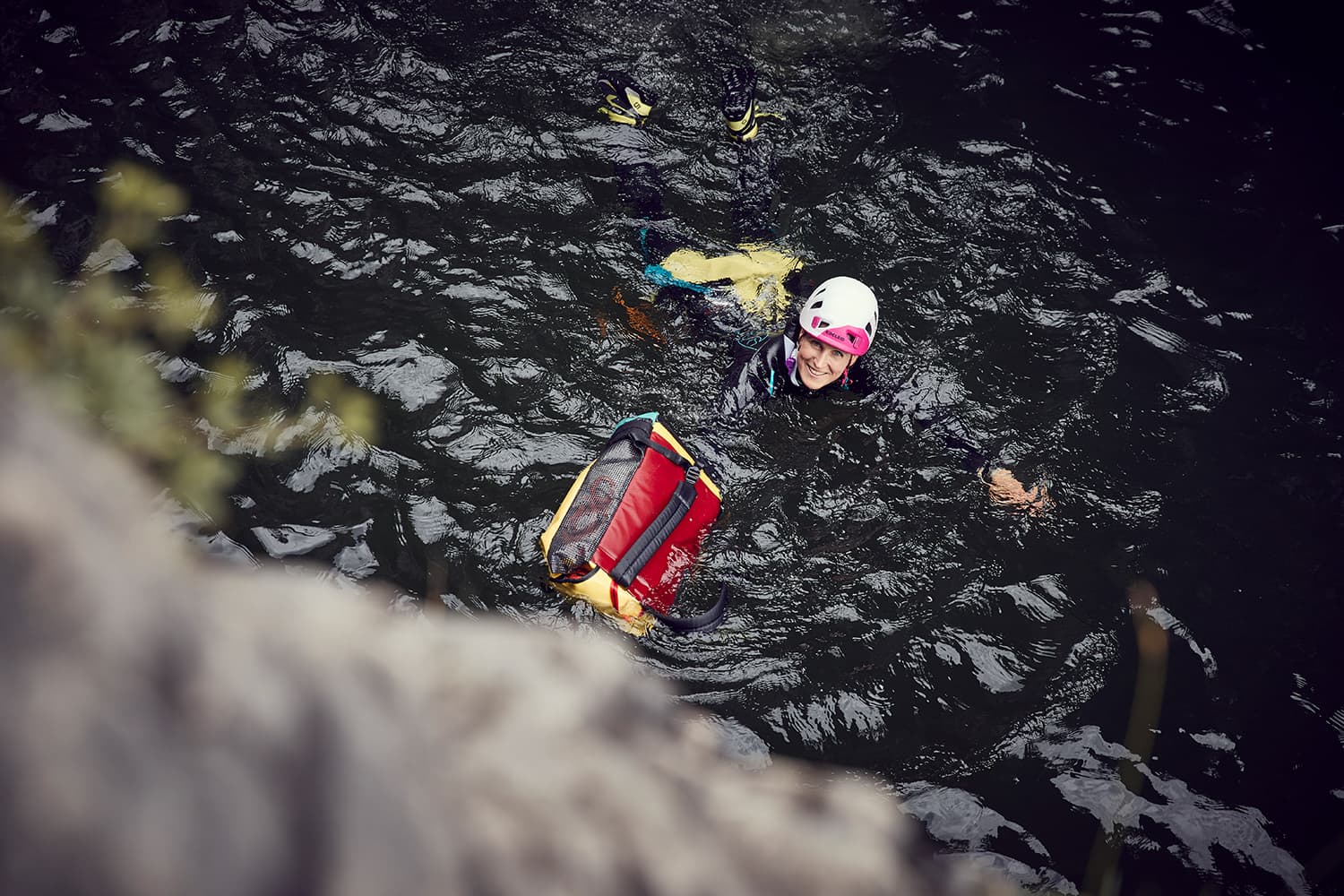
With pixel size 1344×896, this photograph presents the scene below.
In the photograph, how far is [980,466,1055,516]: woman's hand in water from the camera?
19.7ft

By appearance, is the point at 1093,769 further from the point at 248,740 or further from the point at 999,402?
the point at 248,740

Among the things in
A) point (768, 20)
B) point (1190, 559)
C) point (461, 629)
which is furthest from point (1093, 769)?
point (768, 20)

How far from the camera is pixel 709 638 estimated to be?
17.0 ft

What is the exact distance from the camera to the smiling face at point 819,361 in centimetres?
605

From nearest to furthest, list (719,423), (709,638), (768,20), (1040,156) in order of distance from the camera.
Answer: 1. (709,638)
2. (719,423)
3. (1040,156)
4. (768,20)

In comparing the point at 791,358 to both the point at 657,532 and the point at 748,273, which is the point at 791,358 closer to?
the point at 748,273

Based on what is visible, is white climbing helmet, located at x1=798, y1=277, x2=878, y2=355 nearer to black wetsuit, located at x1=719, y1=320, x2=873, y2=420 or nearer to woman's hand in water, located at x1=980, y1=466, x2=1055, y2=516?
black wetsuit, located at x1=719, y1=320, x2=873, y2=420

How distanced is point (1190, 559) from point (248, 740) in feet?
22.4

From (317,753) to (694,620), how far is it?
4.72 metres

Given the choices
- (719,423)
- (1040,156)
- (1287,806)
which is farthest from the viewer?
(1040,156)

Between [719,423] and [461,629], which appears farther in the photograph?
[719,423]

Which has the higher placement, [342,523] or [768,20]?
A: [768,20]

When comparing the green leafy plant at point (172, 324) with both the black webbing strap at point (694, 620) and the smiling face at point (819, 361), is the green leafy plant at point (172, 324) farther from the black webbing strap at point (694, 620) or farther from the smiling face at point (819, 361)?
the smiling face at point (819, 361)

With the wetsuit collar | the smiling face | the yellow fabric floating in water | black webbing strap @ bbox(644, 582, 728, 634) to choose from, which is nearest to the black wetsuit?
the wetsuit collar
